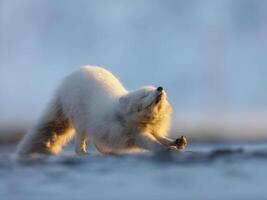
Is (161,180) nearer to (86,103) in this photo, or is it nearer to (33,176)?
(33,176)

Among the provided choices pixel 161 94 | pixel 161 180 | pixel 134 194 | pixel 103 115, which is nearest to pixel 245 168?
pixel 161 180

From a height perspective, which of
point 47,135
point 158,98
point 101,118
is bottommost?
point 158,98

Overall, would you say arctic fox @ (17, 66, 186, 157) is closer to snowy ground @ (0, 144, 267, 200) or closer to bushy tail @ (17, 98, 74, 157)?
bushy tail @ (17, 98, 74, 157)

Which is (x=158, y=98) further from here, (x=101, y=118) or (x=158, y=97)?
(x=101, y=118)

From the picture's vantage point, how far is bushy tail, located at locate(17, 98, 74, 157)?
13.3m

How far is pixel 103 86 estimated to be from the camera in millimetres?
12523

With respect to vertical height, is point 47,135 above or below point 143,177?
above

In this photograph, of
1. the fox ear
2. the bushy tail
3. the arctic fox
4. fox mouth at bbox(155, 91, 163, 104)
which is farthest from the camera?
the bushy tail

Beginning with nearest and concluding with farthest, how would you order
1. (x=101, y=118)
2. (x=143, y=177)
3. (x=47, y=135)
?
(x=143, y=177) → (x=101, y=118) → (x=47, y=135)

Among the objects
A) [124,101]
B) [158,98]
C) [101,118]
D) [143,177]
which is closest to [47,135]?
[101,118]

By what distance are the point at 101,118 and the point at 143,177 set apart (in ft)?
15.3

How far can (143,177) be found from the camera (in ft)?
23.9

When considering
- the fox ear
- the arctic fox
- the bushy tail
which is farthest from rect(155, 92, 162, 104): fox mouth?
the bushy tail

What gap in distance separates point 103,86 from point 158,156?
3.75m
